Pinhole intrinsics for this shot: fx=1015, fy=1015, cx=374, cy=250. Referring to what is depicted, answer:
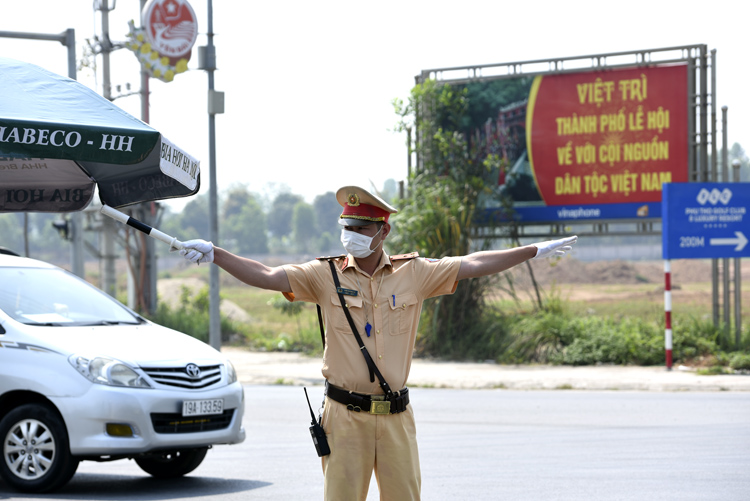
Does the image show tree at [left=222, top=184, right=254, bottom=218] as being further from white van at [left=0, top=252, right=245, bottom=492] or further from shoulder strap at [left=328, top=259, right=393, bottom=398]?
shoulder strap at [left=328, top=259, right=393, bottom=398]

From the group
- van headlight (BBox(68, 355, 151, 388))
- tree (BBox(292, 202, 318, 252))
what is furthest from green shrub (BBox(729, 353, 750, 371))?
tree (BBox(292, 202, 318, 252))

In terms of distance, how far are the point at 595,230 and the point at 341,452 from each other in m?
16.7

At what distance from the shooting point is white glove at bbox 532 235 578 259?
486cm

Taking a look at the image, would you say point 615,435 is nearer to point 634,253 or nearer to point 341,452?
point 341,452

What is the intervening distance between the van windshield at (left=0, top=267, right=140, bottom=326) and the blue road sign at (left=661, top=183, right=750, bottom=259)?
32.1 ft

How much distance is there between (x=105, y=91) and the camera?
24.7 m

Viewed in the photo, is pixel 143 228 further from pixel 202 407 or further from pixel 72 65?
pixel 72 65

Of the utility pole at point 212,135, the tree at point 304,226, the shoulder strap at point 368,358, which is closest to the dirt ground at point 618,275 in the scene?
the utility pole at point 212,135

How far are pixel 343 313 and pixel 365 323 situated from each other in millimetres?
108

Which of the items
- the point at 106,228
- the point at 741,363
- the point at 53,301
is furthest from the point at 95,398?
the point at 106,228

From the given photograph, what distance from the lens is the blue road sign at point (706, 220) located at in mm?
15867

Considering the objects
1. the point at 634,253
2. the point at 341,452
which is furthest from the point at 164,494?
the point at 634,253

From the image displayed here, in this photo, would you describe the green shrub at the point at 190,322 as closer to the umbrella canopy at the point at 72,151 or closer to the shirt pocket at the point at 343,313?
the umbrella canopy at the point at 72,151

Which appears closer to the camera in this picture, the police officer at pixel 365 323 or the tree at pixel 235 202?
the police officer at pixel 365 323
